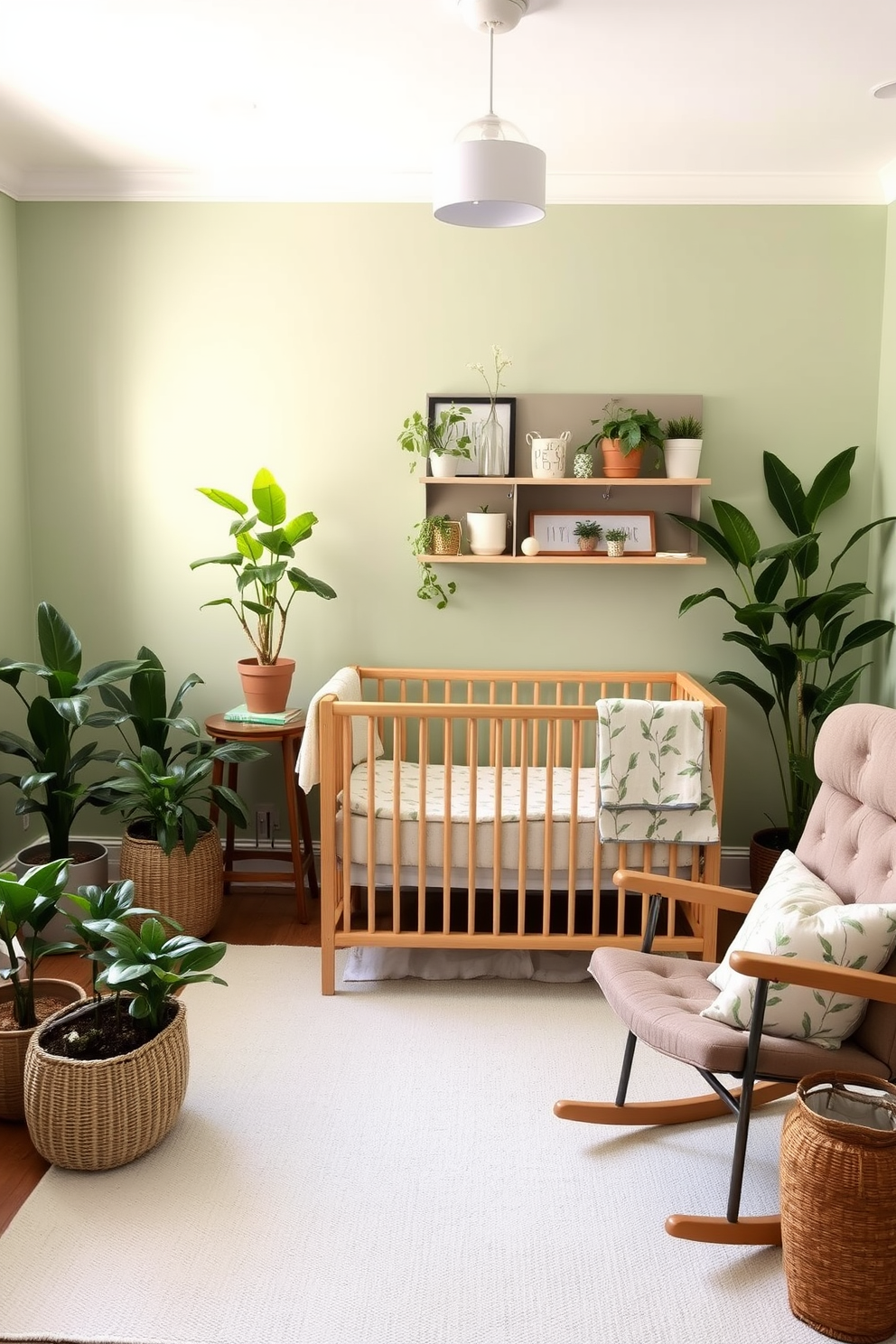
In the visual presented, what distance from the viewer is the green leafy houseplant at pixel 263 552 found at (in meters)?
3.41

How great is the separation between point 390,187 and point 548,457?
1.06 metres

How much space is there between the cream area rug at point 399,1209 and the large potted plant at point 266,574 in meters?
1.12

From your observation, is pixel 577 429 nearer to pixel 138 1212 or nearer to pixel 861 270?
pixel 861 270

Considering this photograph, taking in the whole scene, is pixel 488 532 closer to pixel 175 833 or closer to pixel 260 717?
pixel 260 717

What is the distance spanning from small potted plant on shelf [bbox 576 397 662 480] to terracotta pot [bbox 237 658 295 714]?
4.15 feet

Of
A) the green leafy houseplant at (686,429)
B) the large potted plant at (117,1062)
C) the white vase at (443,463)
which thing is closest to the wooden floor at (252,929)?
the large potted plant at (117,1062)

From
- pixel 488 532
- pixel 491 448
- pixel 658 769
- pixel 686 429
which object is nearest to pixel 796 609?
pixel 686 429

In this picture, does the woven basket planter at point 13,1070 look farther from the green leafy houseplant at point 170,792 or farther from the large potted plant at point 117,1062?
the green leafy houseplant at point 170,792

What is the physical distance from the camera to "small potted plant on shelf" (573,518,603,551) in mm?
3625

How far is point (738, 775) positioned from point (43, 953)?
8.06 ft

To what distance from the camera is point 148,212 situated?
3.69 metres

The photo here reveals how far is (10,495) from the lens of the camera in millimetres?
3699

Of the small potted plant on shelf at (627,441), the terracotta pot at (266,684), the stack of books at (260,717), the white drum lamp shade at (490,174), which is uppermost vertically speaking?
the white drum lamp shade at (490,174)

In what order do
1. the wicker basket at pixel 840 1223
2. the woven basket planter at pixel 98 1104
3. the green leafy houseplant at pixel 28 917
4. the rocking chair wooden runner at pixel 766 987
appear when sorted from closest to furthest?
the wicker basket at pixel 840 1223 → the rocking chair wooden runner at pixel 766 987 → the woven basket planter at pixel 98 1104 → the green leafy houseplant at pixel 28 917
